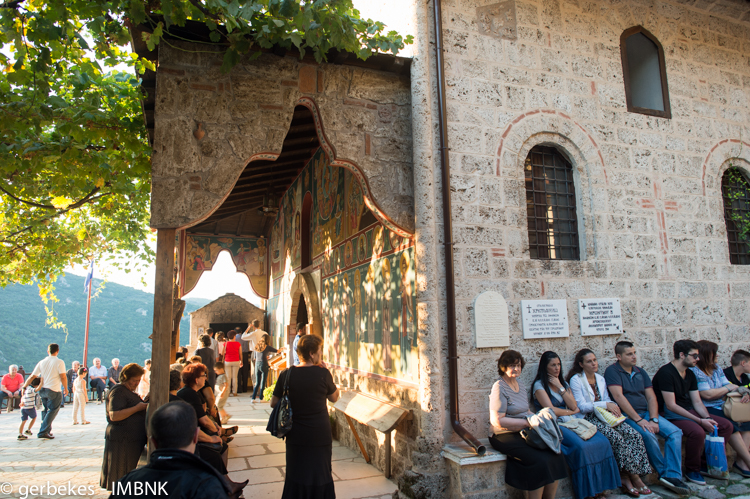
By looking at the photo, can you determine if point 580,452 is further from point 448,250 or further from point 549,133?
point 549,133

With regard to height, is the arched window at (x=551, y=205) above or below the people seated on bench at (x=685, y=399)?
above

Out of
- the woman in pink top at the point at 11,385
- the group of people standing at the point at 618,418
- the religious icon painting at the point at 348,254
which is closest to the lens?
the group of people standing at the point at 618,418

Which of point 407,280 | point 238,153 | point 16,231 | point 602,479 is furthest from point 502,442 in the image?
point 16,231

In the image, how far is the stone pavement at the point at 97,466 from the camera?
14.9 ft

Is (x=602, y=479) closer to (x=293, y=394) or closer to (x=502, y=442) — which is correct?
(x=502, y=442)

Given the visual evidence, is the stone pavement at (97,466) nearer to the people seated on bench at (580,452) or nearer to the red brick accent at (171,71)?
the people seated on bench at (580,452)

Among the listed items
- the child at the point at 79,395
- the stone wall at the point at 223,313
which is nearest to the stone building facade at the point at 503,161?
the child at the point at 79,395

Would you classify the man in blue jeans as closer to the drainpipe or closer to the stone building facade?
the stone building facade

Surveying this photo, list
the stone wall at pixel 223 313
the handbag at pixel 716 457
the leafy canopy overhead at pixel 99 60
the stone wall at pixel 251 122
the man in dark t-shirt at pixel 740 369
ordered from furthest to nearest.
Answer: the stone wall at pixel 223 313
the man in dark t-shirt at pixel 740 369
the handbag at pixel 716 457
the stone wall at pixel 251 122
the leafy canopy overhead at pixel 99 60

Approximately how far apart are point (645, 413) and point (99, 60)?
5836 mm

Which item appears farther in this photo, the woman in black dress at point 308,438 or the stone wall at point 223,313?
the stone wall at point 223,313

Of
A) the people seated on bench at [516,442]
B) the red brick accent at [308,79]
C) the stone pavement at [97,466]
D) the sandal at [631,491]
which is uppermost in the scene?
the red brick accent at [308,79]

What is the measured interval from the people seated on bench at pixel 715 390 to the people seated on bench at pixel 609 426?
1.16 metres

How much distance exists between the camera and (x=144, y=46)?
3895mm
